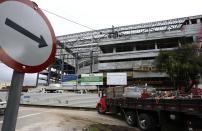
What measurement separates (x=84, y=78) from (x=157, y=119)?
126 feet

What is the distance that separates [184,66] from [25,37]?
33513mm

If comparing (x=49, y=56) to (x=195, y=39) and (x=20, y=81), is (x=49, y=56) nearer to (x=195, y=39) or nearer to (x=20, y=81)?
(x=20, y=81)

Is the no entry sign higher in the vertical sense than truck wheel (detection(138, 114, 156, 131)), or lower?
higher

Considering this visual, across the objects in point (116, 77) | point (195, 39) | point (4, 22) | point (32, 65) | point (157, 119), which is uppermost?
point (195, 39)

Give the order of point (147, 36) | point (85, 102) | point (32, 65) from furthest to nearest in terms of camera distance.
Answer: point (147, 36), point (85, 102), point (32, 65)

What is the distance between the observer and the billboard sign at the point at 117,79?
152ft

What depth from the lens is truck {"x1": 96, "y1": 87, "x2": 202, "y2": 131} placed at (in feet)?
30.2

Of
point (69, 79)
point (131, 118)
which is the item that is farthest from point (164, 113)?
point (69, 79)

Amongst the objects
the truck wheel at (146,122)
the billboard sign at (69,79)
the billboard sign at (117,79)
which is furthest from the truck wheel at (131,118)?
the billboard sign at (69,79)

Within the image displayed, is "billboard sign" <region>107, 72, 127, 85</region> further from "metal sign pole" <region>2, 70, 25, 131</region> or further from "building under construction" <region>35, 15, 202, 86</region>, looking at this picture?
"metal sign pole" <region>2, 70, 25, 131</region>

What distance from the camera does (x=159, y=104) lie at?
11484 millimetres

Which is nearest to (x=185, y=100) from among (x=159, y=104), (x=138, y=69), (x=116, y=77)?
(x=159, y=104)

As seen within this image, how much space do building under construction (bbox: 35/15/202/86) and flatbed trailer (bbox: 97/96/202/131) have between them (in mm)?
37469

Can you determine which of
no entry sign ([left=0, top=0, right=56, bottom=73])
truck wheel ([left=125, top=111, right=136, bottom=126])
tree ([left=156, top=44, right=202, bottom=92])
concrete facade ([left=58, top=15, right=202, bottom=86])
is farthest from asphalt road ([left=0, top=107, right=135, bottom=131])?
concrete facade ([left=58, top=15, right=202, bottom=86])
